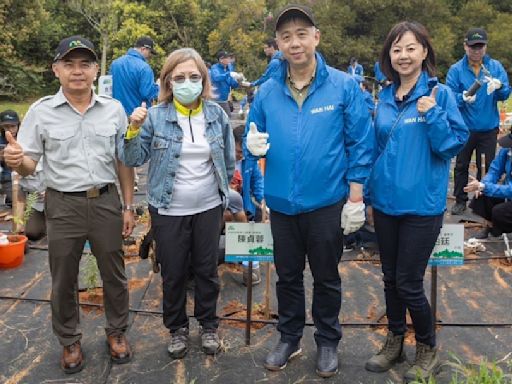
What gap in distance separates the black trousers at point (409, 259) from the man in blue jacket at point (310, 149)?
7.6 inches

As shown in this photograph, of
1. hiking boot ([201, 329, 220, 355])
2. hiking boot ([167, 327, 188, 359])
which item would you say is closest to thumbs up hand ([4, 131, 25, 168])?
hiking boot ([167, 327, 188, 359])

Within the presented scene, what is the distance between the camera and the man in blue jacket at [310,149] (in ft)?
8.96

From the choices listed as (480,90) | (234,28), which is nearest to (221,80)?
(480,90)

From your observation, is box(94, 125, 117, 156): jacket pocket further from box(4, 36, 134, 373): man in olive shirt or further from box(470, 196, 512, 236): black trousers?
box(470, 196, 512, 236): black trousers

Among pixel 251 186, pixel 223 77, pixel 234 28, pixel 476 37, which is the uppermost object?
pixel 234 28

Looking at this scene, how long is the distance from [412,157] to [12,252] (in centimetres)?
355

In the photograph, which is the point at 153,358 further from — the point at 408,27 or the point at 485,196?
the point at 485,196

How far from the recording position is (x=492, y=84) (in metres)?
5.65

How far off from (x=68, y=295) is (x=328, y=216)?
1.55 m

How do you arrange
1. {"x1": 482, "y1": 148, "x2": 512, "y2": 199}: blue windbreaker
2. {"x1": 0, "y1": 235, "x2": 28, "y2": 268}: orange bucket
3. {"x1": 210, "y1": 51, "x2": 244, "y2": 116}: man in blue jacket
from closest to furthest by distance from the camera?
{"x1": 0, "y1": 235, "x2": 28, "y2": 268}: orange bucket
{"x1": 482, "y1": 148, "x2": 512, "y2": 199}: blue windbreaker
{"x1": 210, "y1": 51, "x2": 244, "y2": 116}: man in blue jacket

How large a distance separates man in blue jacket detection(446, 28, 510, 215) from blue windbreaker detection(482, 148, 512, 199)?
91 cm

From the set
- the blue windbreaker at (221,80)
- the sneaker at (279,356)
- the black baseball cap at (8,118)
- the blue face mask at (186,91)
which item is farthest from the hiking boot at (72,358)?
the blue windbreaker at (221,80)

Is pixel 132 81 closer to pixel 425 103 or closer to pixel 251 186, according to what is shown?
pixel 251 186

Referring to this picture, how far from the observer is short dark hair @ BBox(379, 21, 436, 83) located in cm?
269
